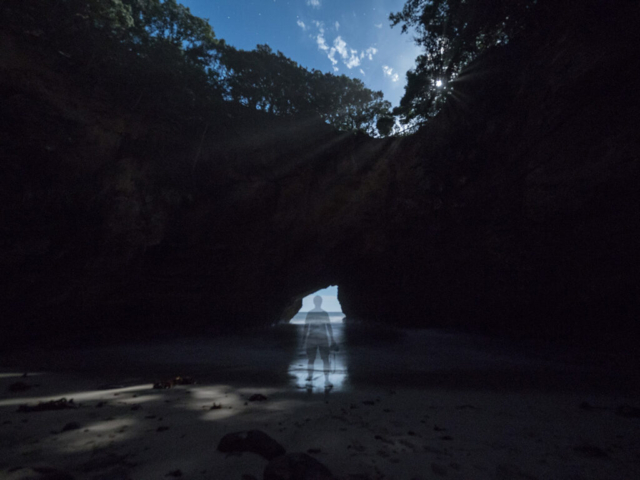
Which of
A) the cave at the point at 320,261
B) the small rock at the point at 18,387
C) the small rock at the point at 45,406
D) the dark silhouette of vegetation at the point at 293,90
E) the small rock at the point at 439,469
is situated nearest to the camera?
the small rock at the point at 439,469

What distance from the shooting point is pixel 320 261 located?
16562 mm

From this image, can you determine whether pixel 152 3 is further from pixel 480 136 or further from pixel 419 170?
pixel 480 136

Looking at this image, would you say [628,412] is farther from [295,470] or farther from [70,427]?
[70,427]

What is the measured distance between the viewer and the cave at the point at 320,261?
2311 mm

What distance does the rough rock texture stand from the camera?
672 cm

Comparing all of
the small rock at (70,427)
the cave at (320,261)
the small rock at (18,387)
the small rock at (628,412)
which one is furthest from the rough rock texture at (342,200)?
the small rock at (70,427)

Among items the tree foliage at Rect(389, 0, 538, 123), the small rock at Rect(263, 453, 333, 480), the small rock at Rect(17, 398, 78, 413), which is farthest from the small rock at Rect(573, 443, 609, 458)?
the tree foliage at Rect(389, 0, 538, 123)

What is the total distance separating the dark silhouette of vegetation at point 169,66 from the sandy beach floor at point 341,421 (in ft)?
30.8

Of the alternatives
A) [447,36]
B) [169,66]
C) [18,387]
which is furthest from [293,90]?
[18,387]

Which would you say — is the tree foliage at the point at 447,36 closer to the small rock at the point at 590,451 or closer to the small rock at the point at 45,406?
the small rock at the point at 590,451

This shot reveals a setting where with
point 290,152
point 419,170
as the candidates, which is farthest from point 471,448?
point 290,152

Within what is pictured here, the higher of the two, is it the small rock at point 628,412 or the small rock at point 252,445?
the small rock at point 252,445

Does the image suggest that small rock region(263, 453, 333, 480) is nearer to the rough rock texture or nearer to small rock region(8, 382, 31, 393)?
small rock region(8, 382, 31, 393)

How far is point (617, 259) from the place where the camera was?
696cm
